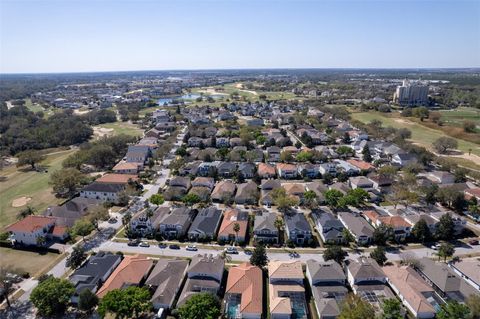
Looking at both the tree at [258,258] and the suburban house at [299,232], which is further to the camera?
the suburban house at [299,232]

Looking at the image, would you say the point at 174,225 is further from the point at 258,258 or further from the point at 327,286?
the point at 327,286

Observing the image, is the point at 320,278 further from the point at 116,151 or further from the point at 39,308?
the point at 116,151

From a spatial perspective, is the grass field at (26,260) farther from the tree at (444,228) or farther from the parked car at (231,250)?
the tree at (444,228)

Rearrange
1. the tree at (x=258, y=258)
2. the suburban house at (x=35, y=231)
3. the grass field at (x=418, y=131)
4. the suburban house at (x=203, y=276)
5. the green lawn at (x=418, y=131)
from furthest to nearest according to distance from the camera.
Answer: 1. the green lawn at (x=418, y=131)
2. the grass field at (x=418, y=131)
3. the suburban house at (x=35, y=231)
4. the tree at (x=258, y=258)
5. the suburban house at (x=203, y=276)

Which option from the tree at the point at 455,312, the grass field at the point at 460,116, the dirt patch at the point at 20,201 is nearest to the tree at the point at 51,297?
the dirt patch at the point at 20,201

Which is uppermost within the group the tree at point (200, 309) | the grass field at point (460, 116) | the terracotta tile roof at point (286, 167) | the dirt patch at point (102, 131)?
the grass field at point (460, 116)

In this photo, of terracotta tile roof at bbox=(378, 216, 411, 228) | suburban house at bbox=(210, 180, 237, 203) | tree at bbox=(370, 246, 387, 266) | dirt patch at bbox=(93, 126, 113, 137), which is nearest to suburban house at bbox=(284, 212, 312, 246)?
tree at bbox=(370, 246, 387, 266)
